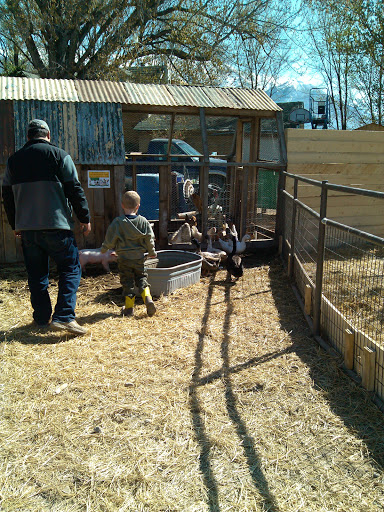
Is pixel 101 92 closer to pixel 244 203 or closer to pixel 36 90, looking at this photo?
pixel 36 90

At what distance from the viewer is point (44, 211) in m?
4.72

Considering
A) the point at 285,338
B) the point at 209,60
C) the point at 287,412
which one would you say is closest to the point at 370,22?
the point at 209,60

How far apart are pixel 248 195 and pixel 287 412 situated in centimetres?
647

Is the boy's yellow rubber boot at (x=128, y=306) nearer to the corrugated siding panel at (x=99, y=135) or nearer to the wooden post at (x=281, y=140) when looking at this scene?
the corrugated siding panel at (x=99, y=135)

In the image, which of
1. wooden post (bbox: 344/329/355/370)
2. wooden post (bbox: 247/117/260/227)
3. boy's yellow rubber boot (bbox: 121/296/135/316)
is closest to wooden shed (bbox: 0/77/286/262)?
wooden post (bbox: 247/117/260/227)

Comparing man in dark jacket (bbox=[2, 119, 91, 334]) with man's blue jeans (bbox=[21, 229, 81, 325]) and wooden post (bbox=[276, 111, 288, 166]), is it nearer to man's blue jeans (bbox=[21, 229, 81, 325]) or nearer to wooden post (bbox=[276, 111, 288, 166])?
Answer: man's blue jeans (bbox=[21, 229, 81, 325])

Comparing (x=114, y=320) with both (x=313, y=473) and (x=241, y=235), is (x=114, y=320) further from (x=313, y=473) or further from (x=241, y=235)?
(x=241, y=235)

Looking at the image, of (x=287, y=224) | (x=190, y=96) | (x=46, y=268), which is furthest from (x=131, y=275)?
(x=190, y=96)

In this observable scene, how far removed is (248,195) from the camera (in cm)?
943

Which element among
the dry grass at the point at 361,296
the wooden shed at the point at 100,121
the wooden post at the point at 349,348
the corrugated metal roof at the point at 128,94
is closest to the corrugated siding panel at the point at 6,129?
the wooden shed at the point at 100,121

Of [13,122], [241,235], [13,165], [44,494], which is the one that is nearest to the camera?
[44,494]

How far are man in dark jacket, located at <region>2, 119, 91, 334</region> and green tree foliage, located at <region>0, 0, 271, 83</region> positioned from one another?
13.1m

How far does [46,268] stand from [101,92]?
4157 mm

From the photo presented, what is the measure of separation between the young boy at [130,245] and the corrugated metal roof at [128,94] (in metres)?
2.96
